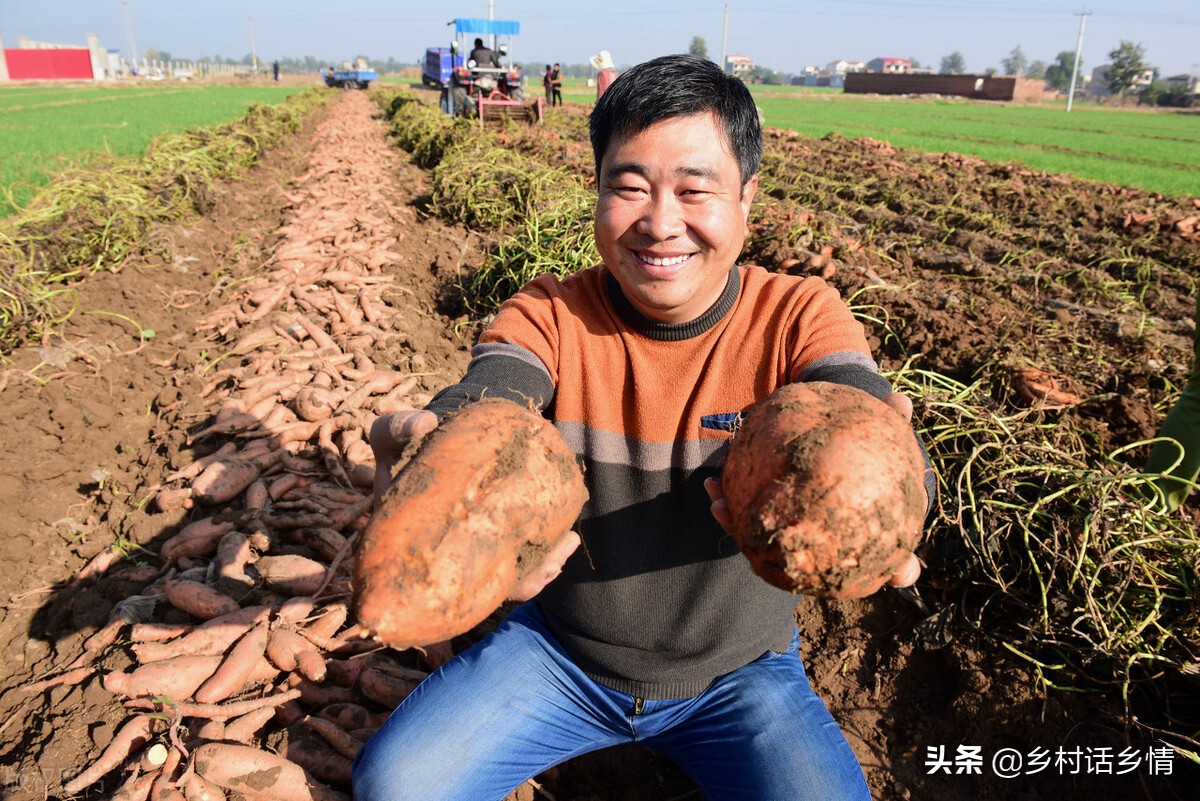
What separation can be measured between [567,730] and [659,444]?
2.38ft

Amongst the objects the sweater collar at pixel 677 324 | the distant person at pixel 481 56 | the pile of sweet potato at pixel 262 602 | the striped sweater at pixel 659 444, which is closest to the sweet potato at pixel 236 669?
the pile of sweet potato at pixel 262 602

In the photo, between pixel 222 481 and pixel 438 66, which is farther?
pixel 438 66

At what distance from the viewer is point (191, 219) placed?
605cm

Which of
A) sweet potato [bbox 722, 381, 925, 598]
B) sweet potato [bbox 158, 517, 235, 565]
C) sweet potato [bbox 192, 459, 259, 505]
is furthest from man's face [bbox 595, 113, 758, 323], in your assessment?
sweet potato [bbox 192, 459, 259, 505]

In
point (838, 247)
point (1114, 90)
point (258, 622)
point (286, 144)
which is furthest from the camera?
point (1114, 90)

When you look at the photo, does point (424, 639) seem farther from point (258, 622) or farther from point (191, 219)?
point (191, 219)

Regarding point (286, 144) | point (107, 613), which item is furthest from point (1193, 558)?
point (286, 144)

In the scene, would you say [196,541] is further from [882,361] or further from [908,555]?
[882,361]

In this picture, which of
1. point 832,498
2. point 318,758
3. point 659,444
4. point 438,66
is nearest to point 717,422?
point 659,444

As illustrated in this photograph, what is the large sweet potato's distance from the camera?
44.9 inches

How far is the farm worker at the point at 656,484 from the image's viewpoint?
58.1 inches

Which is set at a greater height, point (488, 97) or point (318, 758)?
point (488, 97)

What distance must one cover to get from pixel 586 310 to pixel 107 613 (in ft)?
5.99

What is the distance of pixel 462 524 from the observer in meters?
1.19
